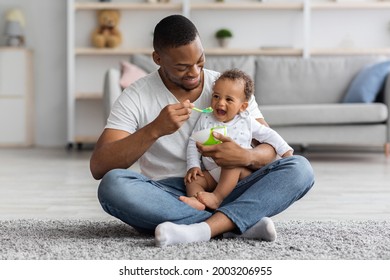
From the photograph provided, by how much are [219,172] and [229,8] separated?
4.79 metres

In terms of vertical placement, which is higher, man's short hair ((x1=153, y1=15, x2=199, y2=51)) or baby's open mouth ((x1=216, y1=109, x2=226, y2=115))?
man's short hair ((x1=153, y1=15, x2=199, y2=51))

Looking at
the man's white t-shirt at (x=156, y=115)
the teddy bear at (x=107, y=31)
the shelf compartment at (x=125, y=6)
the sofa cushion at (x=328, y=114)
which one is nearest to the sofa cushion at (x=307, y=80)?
the sofa cushion at (x=328, y=114)

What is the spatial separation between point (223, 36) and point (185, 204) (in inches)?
193

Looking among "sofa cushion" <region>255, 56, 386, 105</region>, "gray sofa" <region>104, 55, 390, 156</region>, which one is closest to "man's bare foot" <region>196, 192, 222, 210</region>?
"gray sofa" <region>104, 55, 390, 156</region>

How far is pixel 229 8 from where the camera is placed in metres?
6.92

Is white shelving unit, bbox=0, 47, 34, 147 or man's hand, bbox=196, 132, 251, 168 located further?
white shelving unit, bbox=0, 47, 34, 147

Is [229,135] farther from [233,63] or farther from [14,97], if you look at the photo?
[14,97]

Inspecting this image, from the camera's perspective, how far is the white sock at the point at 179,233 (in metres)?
2.10

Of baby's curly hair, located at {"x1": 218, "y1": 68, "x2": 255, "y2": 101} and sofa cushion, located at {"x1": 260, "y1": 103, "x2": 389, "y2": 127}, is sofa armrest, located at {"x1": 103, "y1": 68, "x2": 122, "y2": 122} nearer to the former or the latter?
sofa cushion, located at {"x1": 260, "y1": 103, "x2": 389, "y2": 127}

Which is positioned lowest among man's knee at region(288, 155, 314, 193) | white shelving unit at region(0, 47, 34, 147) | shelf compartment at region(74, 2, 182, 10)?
white shelving unit at region(0, 47, 34, 147)

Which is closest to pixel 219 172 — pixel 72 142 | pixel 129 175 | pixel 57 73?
pixel 129 175

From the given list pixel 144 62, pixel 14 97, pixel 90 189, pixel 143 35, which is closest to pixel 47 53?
pixel 14 97

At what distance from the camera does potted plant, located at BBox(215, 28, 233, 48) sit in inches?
274

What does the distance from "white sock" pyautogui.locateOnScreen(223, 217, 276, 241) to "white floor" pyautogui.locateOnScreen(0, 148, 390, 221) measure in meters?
0.61
